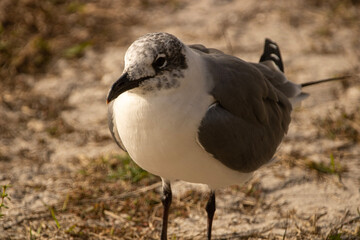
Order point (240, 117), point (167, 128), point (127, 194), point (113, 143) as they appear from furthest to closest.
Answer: point (113, 143), point (127, 194), point (240, 117), point (167, 128)

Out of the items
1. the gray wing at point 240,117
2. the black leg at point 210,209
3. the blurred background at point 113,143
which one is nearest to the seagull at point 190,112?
the gray wing at point 240,117

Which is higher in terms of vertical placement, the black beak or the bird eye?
the bird eye

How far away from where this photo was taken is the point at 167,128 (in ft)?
9.21

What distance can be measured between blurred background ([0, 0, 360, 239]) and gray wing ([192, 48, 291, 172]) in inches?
26.1

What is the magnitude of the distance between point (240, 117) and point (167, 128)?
0.54 meters

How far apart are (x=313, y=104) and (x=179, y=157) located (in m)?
2.49

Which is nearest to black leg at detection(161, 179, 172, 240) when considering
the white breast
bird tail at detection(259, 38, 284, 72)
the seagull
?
the seagull

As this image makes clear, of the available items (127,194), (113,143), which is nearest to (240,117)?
(127,194)

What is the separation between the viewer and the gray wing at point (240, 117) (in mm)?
2959

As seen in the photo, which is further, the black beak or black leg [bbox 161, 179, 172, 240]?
black leg [bbox 161, 179, 172, 240]

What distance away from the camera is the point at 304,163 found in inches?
172

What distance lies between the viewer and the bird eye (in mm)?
2758

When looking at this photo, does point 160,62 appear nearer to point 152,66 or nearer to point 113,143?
point 152,66

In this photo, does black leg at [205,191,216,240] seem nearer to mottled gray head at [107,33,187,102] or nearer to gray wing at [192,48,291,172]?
gray wing at [192,48,291,172]
